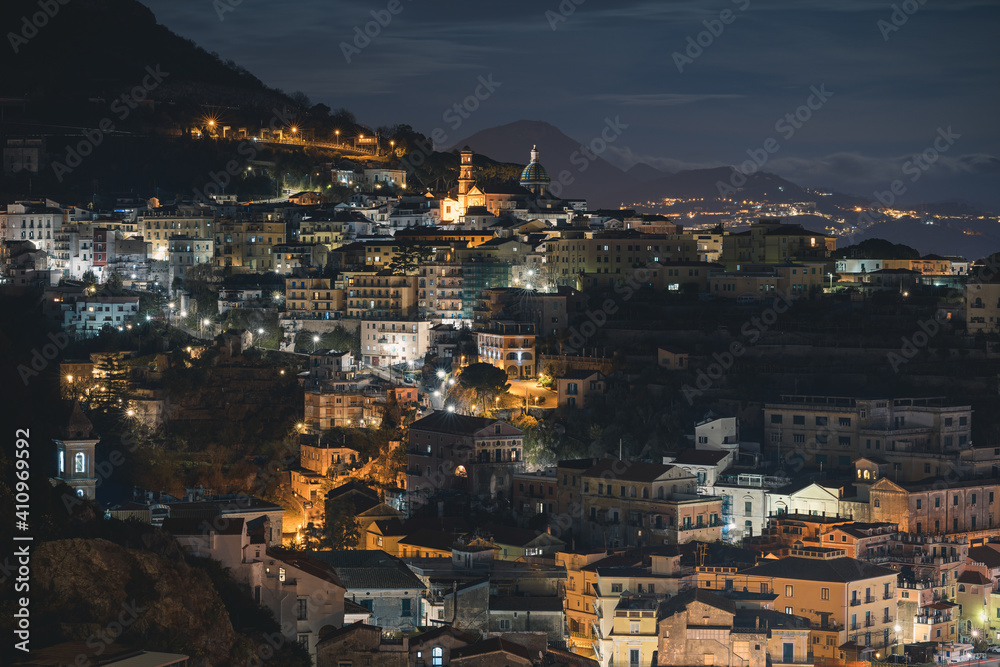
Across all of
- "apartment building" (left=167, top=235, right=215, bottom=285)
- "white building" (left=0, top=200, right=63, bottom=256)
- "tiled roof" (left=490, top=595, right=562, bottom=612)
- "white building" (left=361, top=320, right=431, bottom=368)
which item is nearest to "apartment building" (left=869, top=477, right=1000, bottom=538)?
"tiled roof" (left=490, top=595, right=562, bottom=612)

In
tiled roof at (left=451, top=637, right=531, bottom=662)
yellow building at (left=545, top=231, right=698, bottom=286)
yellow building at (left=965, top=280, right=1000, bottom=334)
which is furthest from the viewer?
yellow building at (left=545, top=231, right=698, bottom=286)

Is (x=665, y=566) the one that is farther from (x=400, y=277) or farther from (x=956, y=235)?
(x=956, y=235)

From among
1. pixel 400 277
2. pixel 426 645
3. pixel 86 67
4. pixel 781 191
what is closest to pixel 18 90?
pixel 86 67

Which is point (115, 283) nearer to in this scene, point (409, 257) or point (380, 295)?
point (380, 295)

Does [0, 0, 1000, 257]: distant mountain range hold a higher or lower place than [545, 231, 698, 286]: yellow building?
higher

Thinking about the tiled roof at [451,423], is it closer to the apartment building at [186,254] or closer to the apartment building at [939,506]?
the apartment building at [939,506]

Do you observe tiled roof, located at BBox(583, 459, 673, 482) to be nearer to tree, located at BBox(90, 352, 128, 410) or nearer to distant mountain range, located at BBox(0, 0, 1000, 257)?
tree, located at BBox(90, 352, 128, 410)

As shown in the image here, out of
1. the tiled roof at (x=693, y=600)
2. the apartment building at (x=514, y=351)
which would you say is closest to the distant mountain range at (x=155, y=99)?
the apartment building at (x=514, y=351)

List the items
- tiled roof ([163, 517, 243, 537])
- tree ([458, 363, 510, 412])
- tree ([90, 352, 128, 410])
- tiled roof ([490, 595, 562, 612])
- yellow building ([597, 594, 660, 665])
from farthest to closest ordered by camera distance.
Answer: tree ([90, 352, 128, 410]), tree ([458, 363, 510, 412]), tiled roof ([490, 595, 562, 612]), yellow building ([597, 594, 660, 665]), tiled roof ([163, 517, 243, 537])
